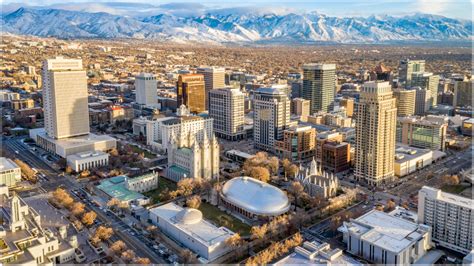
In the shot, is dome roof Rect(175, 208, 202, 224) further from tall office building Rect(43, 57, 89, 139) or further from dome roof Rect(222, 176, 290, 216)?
tall office building Rect(43, 57, 89, 139)

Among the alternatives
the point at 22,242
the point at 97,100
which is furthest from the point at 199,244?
the point at 97,100

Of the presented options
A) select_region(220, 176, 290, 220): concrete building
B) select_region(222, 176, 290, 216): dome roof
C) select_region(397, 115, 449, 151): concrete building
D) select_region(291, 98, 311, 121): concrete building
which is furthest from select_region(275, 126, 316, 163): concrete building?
select_region(291, 98, 311, 121): concrete building

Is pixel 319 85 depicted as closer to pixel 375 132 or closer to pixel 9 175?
pixel 375 132

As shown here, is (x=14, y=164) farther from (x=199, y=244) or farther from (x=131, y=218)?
(x=199, y=244)

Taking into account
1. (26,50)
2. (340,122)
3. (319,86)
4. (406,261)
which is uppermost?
(26,50)

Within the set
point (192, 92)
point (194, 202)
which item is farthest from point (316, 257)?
point (192, 92)

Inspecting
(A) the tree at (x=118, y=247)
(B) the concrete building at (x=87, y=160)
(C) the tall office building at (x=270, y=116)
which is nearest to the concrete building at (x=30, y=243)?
(A) the tree at (x=118, y=247)
